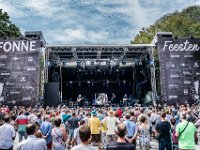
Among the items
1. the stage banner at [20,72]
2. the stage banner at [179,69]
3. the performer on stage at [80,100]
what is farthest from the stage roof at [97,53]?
the performer on stage at [80,100]

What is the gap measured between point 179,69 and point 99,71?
12719 millimetres

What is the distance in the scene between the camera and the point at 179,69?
24141 mm

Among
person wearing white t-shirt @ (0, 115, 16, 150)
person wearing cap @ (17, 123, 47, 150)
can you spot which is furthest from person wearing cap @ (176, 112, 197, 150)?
person wearing white t-shirt @ (0, 115, 16, 150)

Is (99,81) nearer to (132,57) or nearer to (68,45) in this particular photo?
(132,57)

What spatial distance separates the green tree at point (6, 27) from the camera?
38397 mm

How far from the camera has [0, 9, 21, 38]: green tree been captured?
3840 centimetres

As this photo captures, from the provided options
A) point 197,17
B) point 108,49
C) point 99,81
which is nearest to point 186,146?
point 108,49

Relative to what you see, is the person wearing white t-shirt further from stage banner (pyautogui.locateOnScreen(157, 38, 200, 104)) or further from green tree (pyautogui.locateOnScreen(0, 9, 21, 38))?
green tree (pyautogui.locateOnScreen(0, 9, 21, 38))

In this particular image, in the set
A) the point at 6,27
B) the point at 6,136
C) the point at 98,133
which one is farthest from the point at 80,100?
the point at 6,136

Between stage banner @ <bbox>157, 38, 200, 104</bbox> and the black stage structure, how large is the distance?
255 centimetres

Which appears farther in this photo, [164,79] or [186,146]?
[164,79]

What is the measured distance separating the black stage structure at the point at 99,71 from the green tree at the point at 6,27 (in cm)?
965

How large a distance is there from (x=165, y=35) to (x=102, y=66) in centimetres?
1058

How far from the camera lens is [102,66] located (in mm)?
34469
